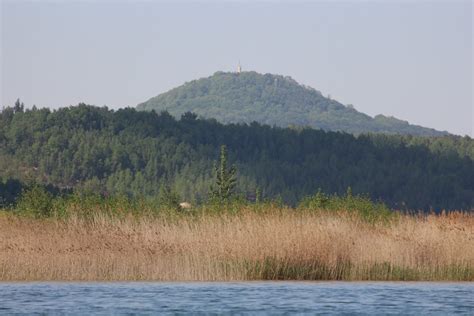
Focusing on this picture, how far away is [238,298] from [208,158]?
148 m

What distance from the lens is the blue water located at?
69.7 ft

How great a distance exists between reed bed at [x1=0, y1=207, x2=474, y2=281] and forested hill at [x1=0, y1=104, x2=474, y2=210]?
11868 cm

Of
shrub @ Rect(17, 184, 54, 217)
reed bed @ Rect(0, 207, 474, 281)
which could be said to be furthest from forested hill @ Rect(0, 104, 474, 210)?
reed bed @ Rect(0, 207, 474, 281)

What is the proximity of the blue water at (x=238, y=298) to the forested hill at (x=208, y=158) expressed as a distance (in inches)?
4788

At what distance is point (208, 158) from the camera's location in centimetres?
17050

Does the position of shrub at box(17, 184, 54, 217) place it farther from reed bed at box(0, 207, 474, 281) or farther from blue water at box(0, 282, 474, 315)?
blue water at box(0, 282, 474, 315)

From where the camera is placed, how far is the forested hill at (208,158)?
15762 centimetres

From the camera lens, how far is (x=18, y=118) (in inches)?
6890

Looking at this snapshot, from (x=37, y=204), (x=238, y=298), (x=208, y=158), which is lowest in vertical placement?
(x=238, y=298)

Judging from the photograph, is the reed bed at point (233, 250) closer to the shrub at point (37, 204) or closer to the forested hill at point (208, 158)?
the shrub at point (37, 204)

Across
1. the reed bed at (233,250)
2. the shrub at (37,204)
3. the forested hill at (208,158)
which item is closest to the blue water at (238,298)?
the reed bed at (233,250)

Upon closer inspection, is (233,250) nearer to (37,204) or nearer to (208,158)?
(37,204)

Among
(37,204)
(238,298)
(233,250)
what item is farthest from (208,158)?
(238,298)

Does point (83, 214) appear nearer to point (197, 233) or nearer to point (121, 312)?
point (197, 233)
